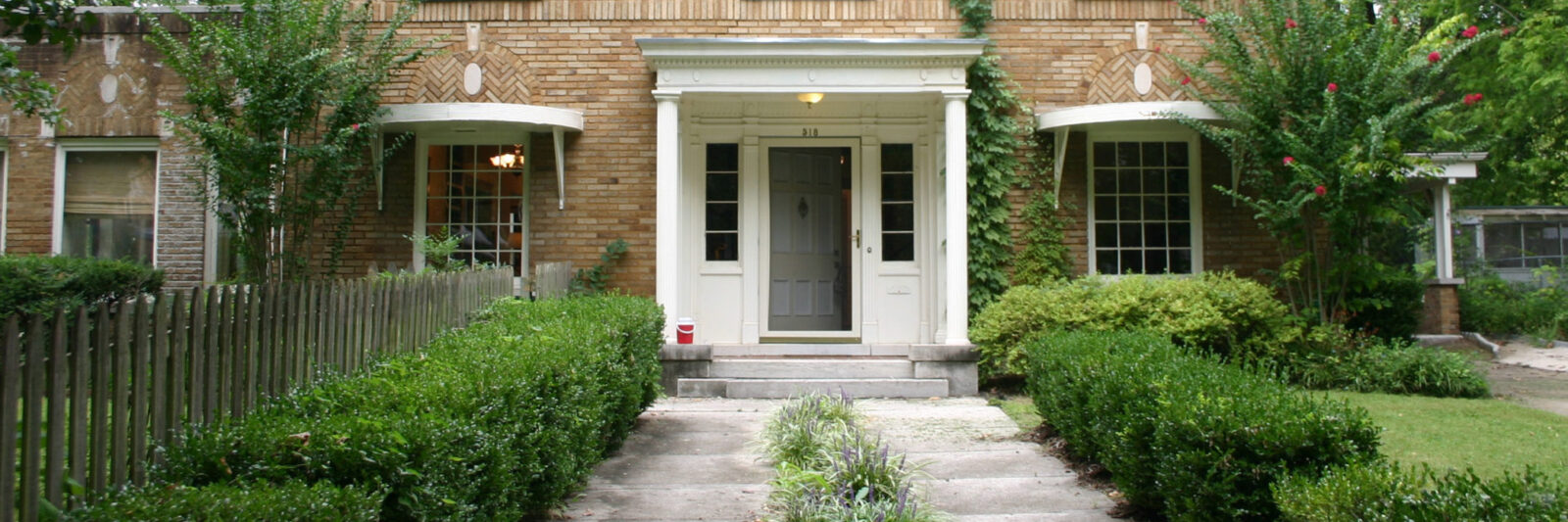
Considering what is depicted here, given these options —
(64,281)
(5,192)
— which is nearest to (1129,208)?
(64,281)

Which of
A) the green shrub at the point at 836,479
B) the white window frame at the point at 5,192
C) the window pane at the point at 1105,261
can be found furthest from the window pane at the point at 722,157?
the white window frame at the point at 5,192

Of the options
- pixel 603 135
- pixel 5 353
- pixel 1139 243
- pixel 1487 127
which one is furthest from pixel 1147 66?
pixel 1487 127

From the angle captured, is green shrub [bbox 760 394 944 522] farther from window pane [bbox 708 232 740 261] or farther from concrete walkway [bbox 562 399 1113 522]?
window pane [bbox 708 232 740 261]

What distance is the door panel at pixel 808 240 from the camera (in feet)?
34.3

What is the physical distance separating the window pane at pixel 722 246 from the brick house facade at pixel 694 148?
0.02 m

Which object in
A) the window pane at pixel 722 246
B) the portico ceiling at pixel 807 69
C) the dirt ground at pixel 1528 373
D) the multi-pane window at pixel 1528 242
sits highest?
the portico ceiling at pixel 807 69

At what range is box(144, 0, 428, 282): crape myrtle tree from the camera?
334 inches

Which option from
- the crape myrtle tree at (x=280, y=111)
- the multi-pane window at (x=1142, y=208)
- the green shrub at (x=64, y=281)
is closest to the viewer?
the green shrub at (x=64, y=281)

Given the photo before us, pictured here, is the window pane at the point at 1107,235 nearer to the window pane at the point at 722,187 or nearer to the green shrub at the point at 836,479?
the window pane at the point at 722,187

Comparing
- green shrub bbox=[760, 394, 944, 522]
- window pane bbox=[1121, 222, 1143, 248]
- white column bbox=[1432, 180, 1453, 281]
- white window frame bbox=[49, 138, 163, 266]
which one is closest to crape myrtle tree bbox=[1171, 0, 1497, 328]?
window pane bbox=[1121, 222, 1143, 248]

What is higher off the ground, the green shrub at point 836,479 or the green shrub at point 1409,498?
the green shrub at point 1409,498

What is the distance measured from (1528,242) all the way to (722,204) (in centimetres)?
1389

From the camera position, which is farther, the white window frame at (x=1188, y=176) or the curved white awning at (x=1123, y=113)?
the white window frame at (x=1188, y=176)

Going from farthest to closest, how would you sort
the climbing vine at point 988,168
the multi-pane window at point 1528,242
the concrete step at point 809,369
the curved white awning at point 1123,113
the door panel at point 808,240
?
the multi-pane window at point 1528,242 → the door panel at point 808,240 → the climbing vine at point 988,168 → the curved white awning at point 1123,113 → the concrete step at point 809,369
